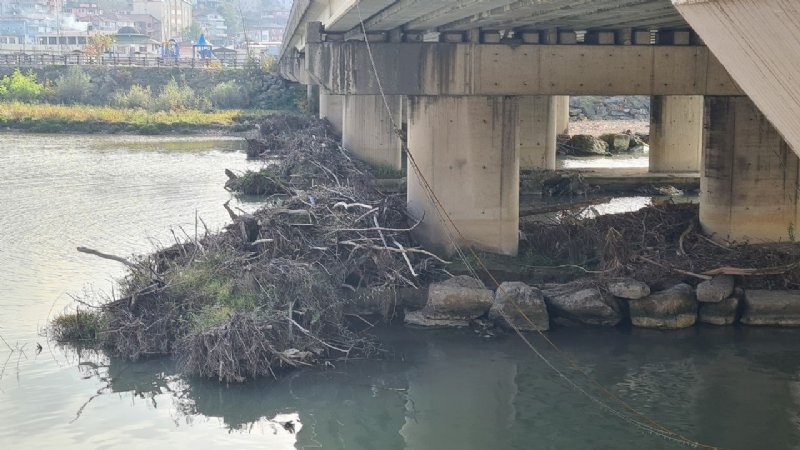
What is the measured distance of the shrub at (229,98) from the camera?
74.8 metres

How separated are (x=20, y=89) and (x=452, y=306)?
6405 centimetres

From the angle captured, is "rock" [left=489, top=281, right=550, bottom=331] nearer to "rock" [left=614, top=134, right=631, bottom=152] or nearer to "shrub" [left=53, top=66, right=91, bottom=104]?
"rock" [left=614, top=134, right=631, bottom=152]

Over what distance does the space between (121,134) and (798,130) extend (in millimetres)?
52692

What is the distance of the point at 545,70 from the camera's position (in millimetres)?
20469

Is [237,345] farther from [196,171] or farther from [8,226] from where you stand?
[196,171]

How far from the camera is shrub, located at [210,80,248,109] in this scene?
74844 mm

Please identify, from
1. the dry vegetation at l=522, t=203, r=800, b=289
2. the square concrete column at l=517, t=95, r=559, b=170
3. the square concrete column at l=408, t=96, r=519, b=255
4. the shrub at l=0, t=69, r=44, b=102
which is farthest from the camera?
the shrub at l=0, t=69, r=44, b=102


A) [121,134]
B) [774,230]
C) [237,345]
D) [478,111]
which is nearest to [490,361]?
[237,345]

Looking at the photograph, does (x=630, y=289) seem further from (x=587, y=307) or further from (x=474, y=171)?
(x=474, y=171)

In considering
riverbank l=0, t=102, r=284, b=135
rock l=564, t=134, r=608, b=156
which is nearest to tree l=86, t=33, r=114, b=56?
riverbank l=0, t=102, r=284, b=135

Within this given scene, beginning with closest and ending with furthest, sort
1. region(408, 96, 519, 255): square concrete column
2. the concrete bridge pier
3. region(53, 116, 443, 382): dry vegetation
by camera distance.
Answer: region(53, 116, 443, 382): dry vegetation, region(408, 96, 519, 255): square concrete column, the concrete bridge pier

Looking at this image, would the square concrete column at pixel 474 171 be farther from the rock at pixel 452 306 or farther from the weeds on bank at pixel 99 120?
the weeds on bank at pixel 99 120

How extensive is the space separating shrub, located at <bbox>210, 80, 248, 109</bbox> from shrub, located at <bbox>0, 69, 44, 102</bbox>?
1190 centimetres

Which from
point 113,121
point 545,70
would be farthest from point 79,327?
point 113,121
